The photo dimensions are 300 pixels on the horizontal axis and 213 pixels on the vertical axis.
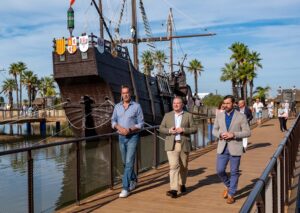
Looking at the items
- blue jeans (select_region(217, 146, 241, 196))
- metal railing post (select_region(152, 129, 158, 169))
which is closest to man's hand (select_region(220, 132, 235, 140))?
blue jeans (select_region(217, 146, 241, 196))

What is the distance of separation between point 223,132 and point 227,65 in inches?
2580

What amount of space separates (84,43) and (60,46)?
4.45 feet

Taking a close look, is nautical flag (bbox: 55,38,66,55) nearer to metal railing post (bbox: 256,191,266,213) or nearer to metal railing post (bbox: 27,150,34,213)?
metal railing post (bbox: 27,150,34,213)

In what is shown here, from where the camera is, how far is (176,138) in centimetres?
696

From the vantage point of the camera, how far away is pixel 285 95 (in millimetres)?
34844

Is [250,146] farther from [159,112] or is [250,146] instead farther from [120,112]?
[159,112]

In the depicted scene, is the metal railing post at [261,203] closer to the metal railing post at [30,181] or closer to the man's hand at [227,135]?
the man's hand at [227,135]

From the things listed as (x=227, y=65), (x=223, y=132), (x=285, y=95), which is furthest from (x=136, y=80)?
(x=227, y=65)

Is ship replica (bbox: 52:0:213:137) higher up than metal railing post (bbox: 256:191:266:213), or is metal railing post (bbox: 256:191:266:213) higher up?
ship replica (bbox: 52:0:213:137)

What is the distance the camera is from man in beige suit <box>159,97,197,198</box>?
6.89 metres

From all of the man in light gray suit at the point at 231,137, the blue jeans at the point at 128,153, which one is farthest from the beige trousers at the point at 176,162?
the man in light gray suit at the point at 231,137

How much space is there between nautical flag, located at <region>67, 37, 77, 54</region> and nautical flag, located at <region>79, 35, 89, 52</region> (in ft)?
1.34

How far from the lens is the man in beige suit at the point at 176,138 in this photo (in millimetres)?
6891

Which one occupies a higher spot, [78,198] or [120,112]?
[120,112]
